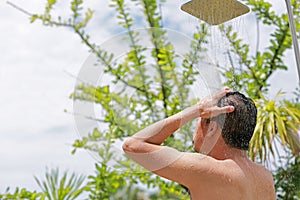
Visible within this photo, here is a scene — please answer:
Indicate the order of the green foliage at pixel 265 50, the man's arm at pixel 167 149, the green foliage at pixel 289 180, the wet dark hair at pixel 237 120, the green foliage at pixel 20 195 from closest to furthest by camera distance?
the man's arm at pixel 167 149
the wet dark hair at pixel 237 120
the green foliage at pixel 20 195
the green foliage at pixel 289 180
the green foliage at pixel 265 50

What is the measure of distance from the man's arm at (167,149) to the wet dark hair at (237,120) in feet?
0.08

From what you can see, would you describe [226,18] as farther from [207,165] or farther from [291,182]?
[291,182]

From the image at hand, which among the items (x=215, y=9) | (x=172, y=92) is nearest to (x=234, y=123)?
(x=215, y=9)

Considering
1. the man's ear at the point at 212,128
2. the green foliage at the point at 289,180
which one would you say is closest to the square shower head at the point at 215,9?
the man's ear at the point at 212,128

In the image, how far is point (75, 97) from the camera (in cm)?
Answer: 184

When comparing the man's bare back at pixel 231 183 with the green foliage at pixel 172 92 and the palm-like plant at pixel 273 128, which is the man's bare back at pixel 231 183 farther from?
the palm-like plant at pixel 273 128

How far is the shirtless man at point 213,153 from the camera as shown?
1.58m

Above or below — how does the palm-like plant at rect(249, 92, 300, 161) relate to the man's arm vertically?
below

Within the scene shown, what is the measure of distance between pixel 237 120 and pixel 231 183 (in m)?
0.20

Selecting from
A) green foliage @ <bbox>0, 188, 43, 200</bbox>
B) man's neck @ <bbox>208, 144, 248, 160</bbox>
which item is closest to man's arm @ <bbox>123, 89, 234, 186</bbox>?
man's neck @ <bbox>208, 144, 248, 160</bbox>

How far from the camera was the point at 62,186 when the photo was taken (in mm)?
4922

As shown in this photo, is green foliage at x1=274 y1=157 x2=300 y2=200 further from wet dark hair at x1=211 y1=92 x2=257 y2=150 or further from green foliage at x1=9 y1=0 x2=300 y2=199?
wet dark hair at x1=211 y1=92 x2=257 y2=150

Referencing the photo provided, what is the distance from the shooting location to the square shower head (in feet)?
6.40

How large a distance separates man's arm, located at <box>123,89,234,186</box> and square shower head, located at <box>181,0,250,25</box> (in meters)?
0.42
